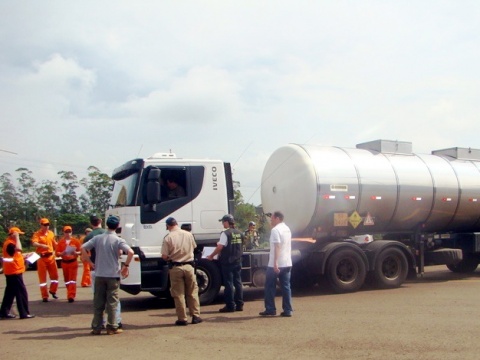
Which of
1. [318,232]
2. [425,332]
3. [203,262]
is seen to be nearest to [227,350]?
[425,332]

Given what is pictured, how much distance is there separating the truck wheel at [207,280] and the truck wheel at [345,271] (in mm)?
2885

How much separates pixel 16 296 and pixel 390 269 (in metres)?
8.41

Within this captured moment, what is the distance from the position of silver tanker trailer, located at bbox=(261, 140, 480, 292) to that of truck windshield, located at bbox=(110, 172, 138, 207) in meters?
3.87

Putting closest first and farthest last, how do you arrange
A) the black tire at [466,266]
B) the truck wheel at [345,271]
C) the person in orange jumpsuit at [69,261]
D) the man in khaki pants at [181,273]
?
the man in khaki pants at [181,273], the person in orange jumpsuit at [69,261], the truck wheel at [345,271], the black tire at [466,266]

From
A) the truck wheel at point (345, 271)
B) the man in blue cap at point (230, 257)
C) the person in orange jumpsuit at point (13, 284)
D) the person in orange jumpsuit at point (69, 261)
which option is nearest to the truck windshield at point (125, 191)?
the man in blue cap at point (230, 257)

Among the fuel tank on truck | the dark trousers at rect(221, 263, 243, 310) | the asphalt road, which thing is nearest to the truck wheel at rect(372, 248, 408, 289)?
the fuel tank on truck

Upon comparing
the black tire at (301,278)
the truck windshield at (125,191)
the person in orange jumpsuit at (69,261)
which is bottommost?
the black tire at (301,278)

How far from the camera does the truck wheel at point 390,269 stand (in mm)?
13539

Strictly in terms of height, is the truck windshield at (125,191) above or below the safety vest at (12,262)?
above

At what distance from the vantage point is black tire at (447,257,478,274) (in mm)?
16625

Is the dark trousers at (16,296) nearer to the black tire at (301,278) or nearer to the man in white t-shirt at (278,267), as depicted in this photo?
the man in white t-shirt at (278,267)

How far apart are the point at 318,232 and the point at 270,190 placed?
5.12ft

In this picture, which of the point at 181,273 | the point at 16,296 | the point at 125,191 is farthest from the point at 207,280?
the point at 16,296

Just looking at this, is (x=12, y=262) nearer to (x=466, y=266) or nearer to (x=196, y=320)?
(x=196, y=320)
